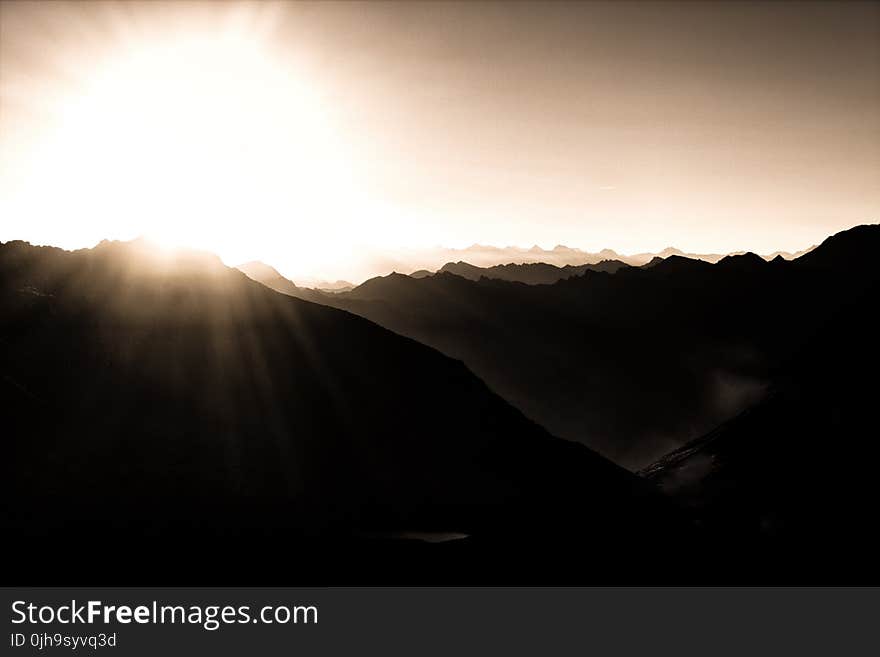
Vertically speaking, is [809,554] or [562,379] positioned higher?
[562,379]

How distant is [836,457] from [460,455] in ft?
173

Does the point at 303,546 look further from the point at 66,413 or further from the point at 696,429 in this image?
the point at 696,429

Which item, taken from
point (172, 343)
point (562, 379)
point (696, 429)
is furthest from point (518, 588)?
point (562, 379)

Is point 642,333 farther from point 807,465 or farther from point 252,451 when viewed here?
point 252,451

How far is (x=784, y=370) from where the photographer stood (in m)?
97.5

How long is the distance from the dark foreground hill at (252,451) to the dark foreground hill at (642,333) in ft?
244

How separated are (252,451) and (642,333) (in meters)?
139

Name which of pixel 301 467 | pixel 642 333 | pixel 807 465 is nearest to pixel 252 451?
pixel 301 467

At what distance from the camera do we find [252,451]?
109ft

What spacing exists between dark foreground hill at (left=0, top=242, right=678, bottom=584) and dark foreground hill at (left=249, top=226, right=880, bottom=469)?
7427 cm

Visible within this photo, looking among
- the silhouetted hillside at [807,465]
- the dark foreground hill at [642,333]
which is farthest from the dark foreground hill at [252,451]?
the dark foreground hill at [642,333]

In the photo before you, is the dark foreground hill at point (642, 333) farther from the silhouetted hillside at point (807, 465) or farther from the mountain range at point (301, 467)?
the mountain range at point (301, 467)

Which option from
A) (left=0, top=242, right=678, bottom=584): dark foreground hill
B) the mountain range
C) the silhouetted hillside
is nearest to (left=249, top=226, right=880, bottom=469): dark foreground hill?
the silhouetted hillside

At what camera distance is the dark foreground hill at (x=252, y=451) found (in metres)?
27.6
